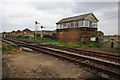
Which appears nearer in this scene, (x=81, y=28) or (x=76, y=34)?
(x=81, y=28)

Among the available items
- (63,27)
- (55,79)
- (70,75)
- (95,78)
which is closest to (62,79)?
(55,79)

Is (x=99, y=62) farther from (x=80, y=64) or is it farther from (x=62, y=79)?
(x=62, y=79)

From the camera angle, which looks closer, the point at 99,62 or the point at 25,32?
the point at 99,62

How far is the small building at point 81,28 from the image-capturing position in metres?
36.4

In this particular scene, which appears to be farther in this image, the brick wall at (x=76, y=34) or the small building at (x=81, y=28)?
the small building at (x=81, y=28)

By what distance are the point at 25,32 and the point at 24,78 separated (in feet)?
274

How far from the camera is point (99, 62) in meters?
10.6

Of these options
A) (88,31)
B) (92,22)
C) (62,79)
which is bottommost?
(62,79)

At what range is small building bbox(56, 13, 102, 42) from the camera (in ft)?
120

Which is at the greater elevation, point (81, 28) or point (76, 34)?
point (81, 28)

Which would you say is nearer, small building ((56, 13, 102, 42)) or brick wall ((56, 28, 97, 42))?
brick wall ((56, 28, 97, 42))

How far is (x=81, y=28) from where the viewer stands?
1455 inches

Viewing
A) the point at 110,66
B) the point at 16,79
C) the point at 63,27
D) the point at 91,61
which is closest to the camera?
the point at 16,79

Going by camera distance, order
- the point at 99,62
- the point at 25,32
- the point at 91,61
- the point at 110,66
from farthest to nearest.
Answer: the point at 25,32
the point at 91,61
the point at 99,62
the point at 110,66
